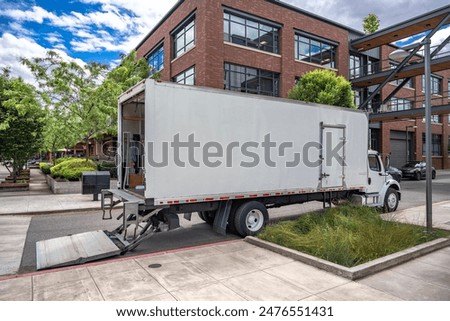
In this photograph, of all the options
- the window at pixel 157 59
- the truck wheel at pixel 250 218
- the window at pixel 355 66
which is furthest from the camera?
the window at pixel 355 66

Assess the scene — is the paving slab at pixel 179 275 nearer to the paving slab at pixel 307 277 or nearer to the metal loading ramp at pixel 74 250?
the paving slab at pixel 307 277

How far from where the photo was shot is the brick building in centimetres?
2152

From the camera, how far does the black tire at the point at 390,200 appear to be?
11.5 metres

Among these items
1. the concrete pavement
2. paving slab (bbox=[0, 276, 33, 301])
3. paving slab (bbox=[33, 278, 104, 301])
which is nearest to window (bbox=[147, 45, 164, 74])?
the concrete pavement

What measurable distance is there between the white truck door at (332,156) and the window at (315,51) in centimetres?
1834

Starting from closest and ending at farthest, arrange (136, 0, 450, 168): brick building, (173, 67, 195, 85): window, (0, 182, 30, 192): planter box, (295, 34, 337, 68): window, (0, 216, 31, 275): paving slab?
(0, 216, 31, 275): paving slab < (0, 182, 30, 192): planter box < (136, 0, 450, 168): brick building < (173, 67, 195, 85): window < (295, 34, 337, 68): window

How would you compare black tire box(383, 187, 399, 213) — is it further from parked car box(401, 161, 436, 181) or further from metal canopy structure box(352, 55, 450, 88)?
parked car box(401, 161, 436, 181)

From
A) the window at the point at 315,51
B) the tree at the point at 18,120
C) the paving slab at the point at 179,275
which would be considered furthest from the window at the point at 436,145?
the paving slab at the point at 179,275

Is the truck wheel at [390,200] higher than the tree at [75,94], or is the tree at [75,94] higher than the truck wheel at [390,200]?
the tree at [75,94]

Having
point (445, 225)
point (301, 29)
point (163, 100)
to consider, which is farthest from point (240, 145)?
point (301, 29)

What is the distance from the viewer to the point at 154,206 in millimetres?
6801

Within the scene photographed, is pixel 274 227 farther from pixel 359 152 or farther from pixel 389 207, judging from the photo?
pixel 389 207

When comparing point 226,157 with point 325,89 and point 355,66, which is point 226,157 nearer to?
point 325,89

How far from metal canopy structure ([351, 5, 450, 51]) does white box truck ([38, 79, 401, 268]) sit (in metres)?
20.5
